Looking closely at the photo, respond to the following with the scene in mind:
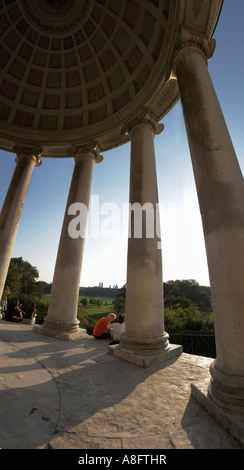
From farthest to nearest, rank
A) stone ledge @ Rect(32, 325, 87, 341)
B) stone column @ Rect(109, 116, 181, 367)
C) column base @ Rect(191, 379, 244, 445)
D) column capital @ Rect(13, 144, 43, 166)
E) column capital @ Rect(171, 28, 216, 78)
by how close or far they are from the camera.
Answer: column capital @ Rect(13, 144, 43, 166) < stone ledge @ Rect(32, 325, 87, 341) < column capital @ Rect(171, 28, 216, 78) < stone column @ Rect(109, 116, 181, 367) < column base @ Rect(191, 379, 244, 445)

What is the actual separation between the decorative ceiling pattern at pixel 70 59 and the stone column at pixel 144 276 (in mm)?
22642

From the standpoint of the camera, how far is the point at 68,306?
3022 cm

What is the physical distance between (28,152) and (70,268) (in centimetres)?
2765

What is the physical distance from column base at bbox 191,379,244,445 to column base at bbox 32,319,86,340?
19413 mm

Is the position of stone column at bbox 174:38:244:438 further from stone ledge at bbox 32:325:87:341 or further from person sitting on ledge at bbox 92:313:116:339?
stone ledge at bbox 32:325:87:341

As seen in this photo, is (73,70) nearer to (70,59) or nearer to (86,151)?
(70,59)

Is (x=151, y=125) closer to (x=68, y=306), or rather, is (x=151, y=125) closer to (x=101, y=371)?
(x=68, y=306)

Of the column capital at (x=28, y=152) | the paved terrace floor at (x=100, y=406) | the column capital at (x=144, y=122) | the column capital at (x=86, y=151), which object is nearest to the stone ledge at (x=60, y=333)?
the paved terrace floor at (x=100, y=406)

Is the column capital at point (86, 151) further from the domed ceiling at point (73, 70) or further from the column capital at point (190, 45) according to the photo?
the column capital at point (190, 45)

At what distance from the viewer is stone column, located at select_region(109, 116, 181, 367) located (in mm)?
19828

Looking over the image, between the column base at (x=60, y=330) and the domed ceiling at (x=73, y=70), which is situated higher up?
the domed ceiling at (x=73, y=70)

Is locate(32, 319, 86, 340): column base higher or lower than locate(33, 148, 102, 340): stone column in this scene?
lower

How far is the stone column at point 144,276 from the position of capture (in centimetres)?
1983

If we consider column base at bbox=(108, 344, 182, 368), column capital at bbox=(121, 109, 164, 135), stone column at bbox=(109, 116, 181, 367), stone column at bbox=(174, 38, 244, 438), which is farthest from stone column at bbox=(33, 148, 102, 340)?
stone column at bbox=(174, 38, 244, 438)
